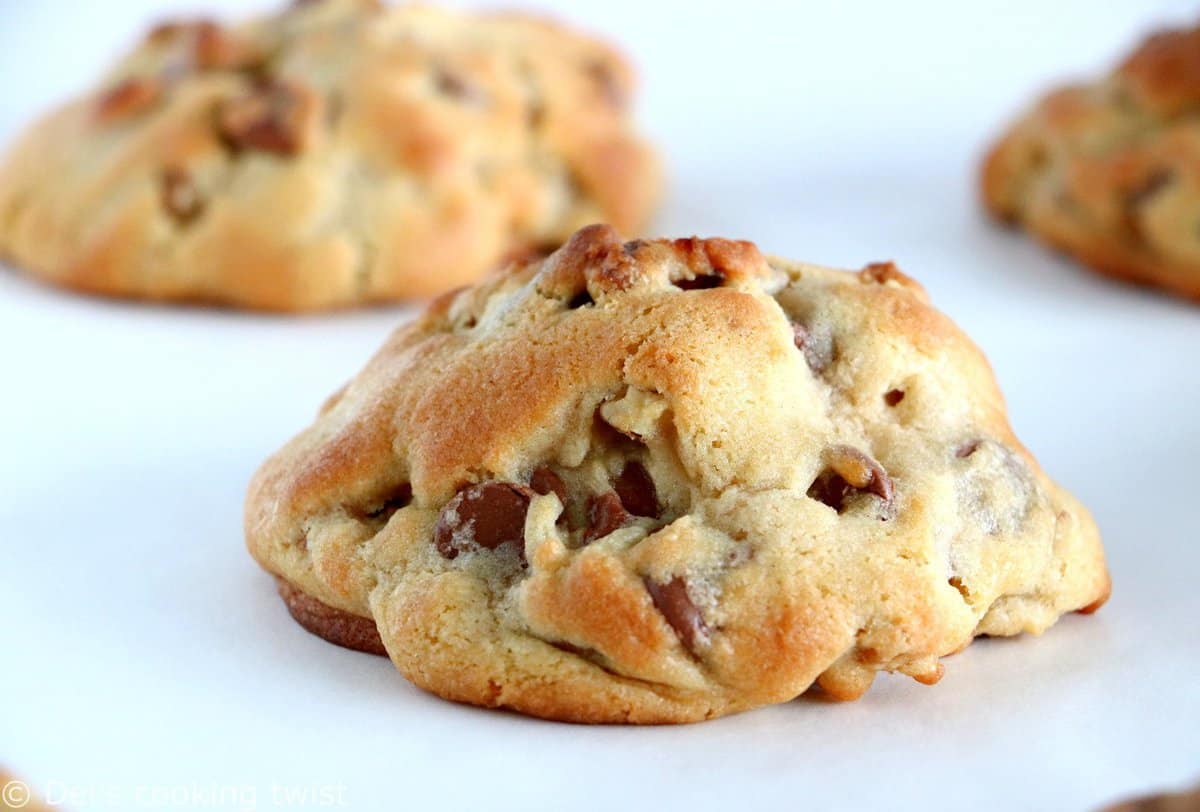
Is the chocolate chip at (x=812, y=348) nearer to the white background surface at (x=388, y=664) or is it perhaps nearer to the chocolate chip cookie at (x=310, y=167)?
the white background surface at (x=388, y=664)

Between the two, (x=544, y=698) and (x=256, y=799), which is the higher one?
(x=544, y=698)

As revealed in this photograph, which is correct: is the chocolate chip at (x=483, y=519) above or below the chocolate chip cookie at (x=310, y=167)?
above

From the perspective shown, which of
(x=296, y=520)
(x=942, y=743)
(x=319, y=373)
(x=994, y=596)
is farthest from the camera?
(x=319, y=373)

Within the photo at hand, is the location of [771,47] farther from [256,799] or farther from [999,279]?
[256,799]

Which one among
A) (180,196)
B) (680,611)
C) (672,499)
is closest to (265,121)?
(180,196)

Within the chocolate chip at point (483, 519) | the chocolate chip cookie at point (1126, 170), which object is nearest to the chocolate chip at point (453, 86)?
the chocolate chip cookie at point (1126, 170)

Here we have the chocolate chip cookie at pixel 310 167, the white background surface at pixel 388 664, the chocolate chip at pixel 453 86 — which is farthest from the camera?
the chocolate chip at pixel 453 86

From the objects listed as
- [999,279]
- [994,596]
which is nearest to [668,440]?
[994,596]
